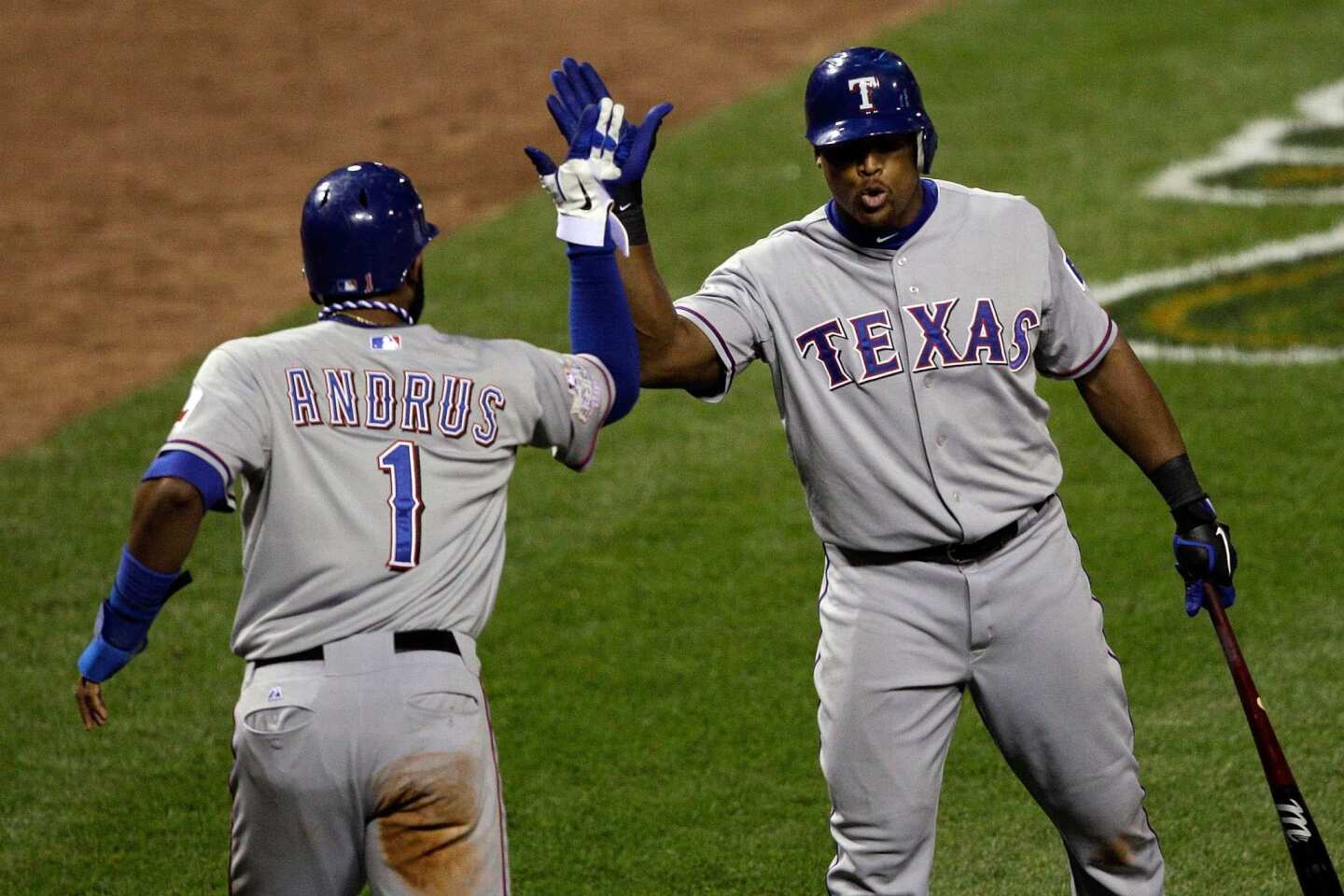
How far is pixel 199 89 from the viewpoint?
13.3m

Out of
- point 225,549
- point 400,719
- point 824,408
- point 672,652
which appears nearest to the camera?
point 400,719

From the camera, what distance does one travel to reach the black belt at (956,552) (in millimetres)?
4031

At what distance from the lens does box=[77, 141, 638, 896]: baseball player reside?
135 inches

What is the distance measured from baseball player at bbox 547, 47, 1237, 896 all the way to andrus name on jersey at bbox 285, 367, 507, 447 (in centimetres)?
54

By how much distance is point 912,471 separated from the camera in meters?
4.04

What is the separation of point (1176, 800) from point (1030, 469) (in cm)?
156

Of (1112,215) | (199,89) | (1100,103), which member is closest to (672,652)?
(1112,215)

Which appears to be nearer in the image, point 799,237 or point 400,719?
point 400,719

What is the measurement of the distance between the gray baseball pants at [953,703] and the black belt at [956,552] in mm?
13

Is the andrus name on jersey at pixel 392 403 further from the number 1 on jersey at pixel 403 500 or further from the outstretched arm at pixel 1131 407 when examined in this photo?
the outstretched arm at pixel 1131 407

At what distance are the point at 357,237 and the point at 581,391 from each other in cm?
48

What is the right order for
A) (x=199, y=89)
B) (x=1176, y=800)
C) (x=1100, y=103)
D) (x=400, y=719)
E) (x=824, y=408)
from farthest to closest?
(x=199, y=89) → (x=1100, y=103) → (x=1176, y=800) → (x=824, y=408) → (x=400, y=719)

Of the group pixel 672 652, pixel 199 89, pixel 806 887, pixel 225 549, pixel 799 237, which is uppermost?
pixel 199 89

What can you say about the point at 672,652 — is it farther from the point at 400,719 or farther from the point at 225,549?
the point at 400,719
